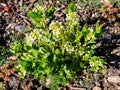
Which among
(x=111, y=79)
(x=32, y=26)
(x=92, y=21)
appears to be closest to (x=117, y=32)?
(x=92, y=21)

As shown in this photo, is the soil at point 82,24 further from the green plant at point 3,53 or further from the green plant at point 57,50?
the green plant at point 57,50

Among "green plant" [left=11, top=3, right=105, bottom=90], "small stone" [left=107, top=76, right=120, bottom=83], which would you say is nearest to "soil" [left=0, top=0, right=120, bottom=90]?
"small stone" [left=107, top=76, right=120, bottom=83]

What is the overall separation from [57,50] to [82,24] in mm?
1503

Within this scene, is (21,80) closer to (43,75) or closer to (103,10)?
(43,75)

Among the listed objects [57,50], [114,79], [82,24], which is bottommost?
[114,79]

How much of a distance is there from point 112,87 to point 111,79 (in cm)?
14

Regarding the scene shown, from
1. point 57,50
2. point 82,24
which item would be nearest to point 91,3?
point 82,24

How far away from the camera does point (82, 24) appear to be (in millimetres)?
6211

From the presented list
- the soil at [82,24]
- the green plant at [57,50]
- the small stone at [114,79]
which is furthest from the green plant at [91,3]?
the small stone at [114,79]

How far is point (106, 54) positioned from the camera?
566cm

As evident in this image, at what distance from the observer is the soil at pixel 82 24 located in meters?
5.33

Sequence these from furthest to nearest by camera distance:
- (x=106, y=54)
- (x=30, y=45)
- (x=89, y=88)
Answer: (x=106, y=54), (x=89, y=88), (x=30, y=45)

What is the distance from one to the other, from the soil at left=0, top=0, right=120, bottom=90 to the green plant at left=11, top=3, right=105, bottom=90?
0.77ft

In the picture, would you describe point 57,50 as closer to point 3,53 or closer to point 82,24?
point 3,53
